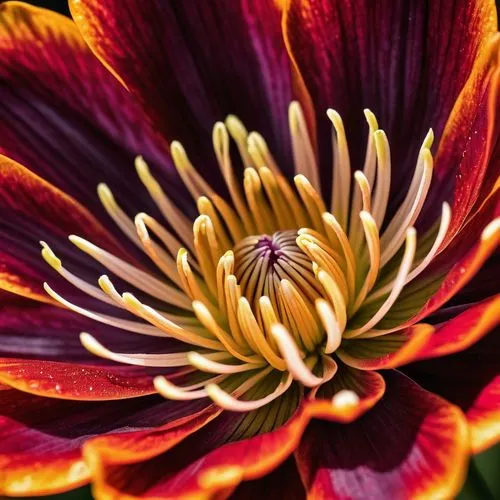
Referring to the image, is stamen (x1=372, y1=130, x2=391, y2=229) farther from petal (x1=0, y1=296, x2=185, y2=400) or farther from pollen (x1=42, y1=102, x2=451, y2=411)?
petal (x1=0, y1=296, x2=185, y2=400)

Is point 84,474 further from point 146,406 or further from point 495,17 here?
point 495,17

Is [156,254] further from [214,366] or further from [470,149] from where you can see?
[470,149]

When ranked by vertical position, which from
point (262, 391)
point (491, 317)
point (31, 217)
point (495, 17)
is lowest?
point (491, 317)

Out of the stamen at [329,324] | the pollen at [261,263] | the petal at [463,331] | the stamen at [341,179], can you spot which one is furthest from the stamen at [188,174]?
the petal at [463,331]

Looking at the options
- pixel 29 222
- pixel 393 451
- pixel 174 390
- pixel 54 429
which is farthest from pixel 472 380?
pixel 29 222

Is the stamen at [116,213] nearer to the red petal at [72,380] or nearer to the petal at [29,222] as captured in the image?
the petal at [29,222]

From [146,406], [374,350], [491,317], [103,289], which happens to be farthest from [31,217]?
[491,317]

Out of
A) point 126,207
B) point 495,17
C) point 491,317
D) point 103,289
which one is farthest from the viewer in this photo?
point 126,207
